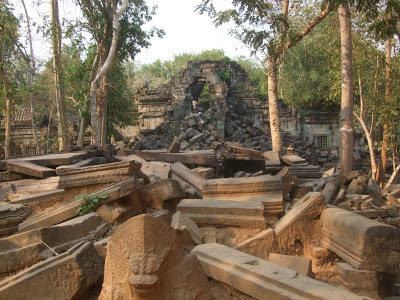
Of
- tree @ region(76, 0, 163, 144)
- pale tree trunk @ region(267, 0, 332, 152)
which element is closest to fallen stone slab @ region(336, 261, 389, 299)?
pale tree trunk @ region(267, 0, 332, 152)

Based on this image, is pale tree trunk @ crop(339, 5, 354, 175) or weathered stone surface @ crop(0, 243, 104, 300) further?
pale tree trunk @ crop(339, 5, 354, 175)

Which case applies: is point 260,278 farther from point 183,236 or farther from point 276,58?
point 276,58

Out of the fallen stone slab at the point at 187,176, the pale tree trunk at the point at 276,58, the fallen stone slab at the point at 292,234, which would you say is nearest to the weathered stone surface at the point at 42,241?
the fallen stone slab at the point at 292,234

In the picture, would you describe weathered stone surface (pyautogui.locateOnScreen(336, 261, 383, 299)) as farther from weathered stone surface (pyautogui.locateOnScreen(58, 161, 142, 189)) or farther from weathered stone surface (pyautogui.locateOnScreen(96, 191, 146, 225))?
weathered stone surface (pyautogui.locateOnScreen(58, 161, 142, 189))

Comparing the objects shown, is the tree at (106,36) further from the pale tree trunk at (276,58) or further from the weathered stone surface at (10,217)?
the weathered stone surface at (10,217)

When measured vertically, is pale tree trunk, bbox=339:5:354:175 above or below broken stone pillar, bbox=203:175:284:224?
above

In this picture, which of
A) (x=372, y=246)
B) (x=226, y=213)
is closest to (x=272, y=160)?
(x=226, y=213)

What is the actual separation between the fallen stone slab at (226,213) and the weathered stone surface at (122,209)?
1.78ft

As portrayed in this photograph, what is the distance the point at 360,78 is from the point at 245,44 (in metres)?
4.68

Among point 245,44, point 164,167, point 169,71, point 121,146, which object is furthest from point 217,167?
point 169,71

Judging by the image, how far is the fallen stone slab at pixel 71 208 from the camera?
3600 mm

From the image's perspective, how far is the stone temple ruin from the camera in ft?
6.60

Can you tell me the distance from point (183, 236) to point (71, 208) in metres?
1.45

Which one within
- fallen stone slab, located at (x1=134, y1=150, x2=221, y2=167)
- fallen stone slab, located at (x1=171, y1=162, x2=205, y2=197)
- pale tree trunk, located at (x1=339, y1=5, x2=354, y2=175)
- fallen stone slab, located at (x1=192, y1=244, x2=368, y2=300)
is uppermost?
pale tree trunk, located at (x1=339, y1=5, x2=354, y2=175)
